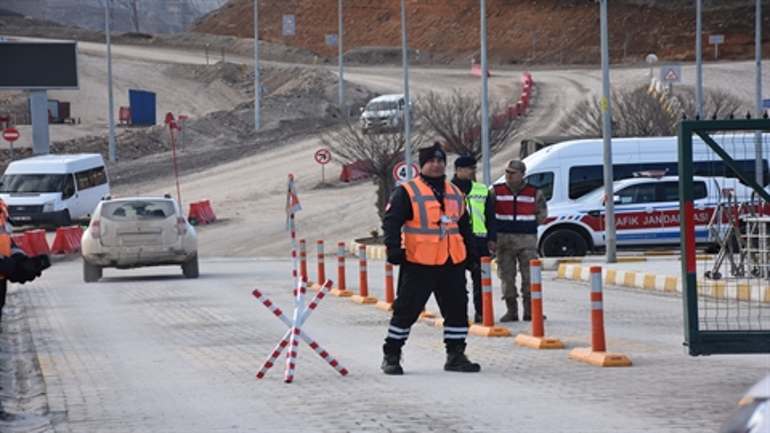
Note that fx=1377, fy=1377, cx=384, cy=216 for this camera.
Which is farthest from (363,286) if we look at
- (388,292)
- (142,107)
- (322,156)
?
(142,107)

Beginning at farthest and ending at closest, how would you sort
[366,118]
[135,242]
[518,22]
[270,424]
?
[518,22] → [366,118] → [135,242] → [270,424]

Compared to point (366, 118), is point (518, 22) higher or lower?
higher

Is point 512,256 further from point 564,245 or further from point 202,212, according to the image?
point 202,212

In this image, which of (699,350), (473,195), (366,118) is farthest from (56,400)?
(366,118)

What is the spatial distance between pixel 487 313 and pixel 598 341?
10.0ft

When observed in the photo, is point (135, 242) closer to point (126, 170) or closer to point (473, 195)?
point (473, 195)

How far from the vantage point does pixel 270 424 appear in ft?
28.8

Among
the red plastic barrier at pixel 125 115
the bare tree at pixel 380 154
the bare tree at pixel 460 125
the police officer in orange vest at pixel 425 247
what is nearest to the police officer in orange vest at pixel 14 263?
the police officer in orange vest at pixel 425 247

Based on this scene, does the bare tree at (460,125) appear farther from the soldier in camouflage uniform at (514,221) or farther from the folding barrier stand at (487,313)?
the folding barrier stand at (487,313)

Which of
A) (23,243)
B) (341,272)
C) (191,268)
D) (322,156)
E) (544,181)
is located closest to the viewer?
(341,272)

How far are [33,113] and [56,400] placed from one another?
5025cm

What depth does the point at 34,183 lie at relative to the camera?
148ft

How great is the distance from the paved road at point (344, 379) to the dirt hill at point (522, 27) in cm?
7703

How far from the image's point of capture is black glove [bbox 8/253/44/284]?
884 cm
